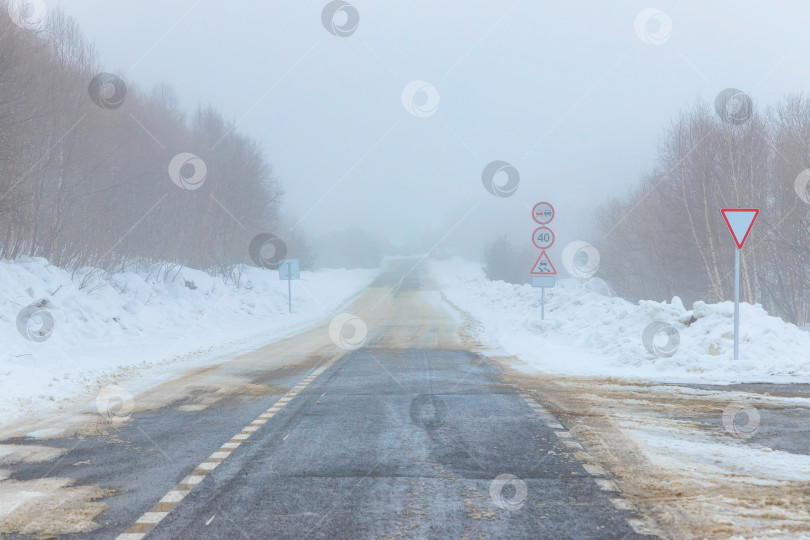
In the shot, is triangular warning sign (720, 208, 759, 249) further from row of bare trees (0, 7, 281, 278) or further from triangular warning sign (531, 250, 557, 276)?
row of bare trees (0, 7, 281, 278)

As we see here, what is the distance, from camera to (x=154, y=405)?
9.28m

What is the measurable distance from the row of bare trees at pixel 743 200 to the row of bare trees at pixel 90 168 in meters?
26.3

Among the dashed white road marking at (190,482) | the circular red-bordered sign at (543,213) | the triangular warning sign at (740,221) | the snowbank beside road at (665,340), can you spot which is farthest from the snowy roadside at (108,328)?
the triangular warning sign at (740,221)

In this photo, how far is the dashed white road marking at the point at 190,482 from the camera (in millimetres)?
4254

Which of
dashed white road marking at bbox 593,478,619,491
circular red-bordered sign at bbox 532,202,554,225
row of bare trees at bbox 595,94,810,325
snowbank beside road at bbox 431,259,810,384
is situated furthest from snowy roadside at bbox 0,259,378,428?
row of bare trees at bbox 595,94,810,325

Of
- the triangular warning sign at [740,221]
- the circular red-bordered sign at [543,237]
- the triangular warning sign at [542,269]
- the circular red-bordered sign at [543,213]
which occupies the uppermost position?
the circular red-bordered sign at [543,213]

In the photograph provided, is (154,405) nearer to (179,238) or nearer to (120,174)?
(120,174)

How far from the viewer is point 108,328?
767 inches

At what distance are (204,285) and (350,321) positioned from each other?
354 inches

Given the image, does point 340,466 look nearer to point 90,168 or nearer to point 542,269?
point 542,269

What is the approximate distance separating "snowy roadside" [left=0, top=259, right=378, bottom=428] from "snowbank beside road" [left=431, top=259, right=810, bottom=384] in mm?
7828

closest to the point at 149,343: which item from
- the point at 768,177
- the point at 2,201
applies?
the point at 2,201

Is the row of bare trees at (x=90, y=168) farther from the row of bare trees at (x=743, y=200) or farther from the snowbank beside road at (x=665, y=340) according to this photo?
the row of bare trees at (x=743, y=200)

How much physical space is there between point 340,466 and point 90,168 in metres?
22.2
